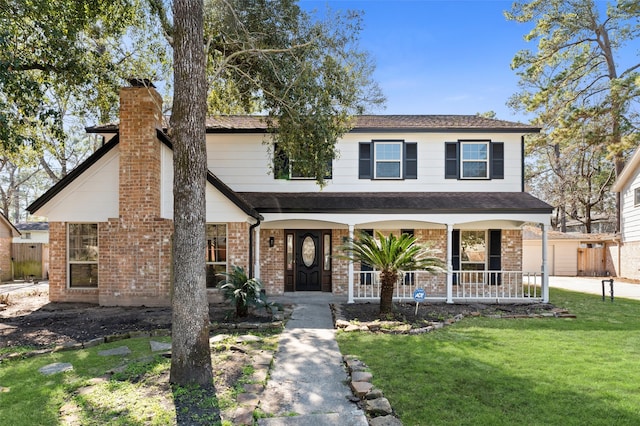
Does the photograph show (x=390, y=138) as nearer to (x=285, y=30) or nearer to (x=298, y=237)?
(x=298, y=237)

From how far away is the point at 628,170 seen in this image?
778 inches

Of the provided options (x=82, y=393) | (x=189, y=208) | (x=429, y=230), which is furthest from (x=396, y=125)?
(x=82, y=393)

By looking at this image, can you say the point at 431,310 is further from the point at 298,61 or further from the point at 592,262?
the point at 592,262

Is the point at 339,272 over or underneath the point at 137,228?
underneath

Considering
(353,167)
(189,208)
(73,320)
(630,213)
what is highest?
(353,167)

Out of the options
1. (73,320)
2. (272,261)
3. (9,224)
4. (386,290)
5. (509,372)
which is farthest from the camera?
(9,224)

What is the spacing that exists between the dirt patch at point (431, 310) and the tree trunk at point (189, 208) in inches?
193

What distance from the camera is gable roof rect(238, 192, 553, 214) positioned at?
11.6 metres

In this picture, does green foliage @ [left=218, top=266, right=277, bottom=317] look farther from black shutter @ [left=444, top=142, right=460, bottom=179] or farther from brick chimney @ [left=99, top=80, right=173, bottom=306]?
black shutter @ [left=444, top=142, right=460, bottom=179]

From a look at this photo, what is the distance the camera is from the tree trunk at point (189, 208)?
474 cm

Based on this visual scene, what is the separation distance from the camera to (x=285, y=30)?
9.30m

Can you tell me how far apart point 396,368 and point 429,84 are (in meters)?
13.4

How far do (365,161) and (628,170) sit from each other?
1581cm

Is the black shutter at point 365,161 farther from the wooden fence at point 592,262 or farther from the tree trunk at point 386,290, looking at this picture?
the wooden fence at point 592,262
